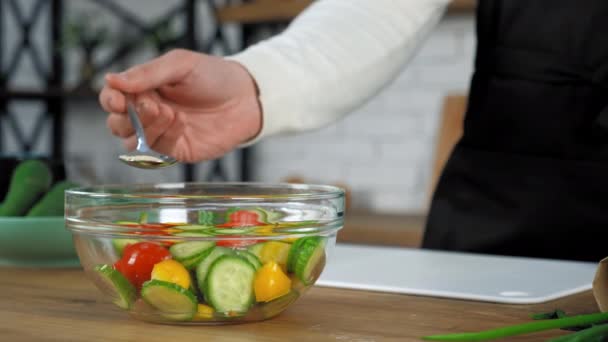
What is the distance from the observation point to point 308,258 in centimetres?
64

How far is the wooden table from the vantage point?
59cm

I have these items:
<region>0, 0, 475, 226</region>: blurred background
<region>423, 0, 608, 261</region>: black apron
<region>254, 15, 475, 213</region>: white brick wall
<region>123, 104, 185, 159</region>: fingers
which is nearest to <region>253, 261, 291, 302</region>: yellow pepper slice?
<region>123, 104, 185, 159</region>: fingers

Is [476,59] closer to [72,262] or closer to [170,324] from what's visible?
[72,262]

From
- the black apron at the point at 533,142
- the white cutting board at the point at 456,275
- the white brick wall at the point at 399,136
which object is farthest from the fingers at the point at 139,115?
the white brick wall at the point at 399,136

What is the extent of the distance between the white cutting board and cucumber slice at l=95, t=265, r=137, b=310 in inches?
9.4

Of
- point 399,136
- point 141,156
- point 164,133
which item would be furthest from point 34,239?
point 399,136

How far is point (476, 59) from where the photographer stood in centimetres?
143

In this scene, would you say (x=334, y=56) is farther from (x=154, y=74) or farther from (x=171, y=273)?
(x=171, y=273)

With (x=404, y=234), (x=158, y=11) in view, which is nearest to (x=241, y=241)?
(x=404, y=234)

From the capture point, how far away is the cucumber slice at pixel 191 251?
1.97ft

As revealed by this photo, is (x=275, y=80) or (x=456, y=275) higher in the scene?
(x=275, y=80)

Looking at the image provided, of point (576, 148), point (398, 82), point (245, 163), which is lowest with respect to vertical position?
point (245, 163)

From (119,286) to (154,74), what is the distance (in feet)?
1.08

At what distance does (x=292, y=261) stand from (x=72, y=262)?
0.38 metres
